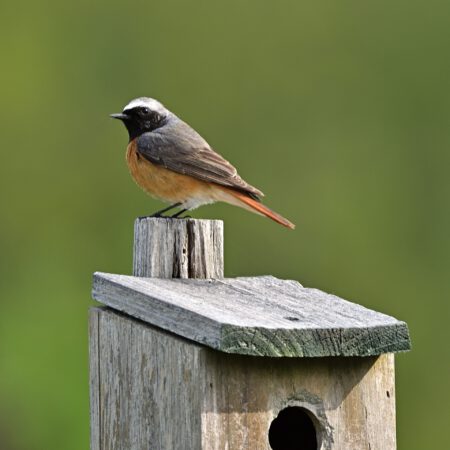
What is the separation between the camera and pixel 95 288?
5.18m

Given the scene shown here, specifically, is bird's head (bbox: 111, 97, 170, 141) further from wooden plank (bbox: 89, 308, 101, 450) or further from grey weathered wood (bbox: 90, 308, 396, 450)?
grey weathered wood (bbox: 90, 308, 396, 450)

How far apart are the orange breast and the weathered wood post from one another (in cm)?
158

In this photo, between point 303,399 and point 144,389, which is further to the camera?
point 144,389

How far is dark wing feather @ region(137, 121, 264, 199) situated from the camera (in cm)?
673

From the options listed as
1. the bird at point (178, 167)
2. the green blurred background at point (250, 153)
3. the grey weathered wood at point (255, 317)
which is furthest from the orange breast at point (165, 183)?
the green blurred background at point (250, 153)

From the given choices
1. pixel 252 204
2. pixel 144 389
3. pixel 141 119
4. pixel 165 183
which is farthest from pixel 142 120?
pixel 144 389

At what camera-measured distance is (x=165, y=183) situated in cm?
697

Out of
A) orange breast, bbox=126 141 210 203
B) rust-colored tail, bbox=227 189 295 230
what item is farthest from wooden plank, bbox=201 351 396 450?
orange breast, bbox=126 141 210 203

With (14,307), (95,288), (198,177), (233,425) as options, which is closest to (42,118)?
(14,307)

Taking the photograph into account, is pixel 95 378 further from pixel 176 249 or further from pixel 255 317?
pixel 255 317

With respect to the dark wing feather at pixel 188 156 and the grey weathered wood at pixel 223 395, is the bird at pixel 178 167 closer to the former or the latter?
the dark wing feather at pixel 188 156

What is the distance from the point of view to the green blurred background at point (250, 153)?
10.3 metres

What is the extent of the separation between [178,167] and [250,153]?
14.9ft

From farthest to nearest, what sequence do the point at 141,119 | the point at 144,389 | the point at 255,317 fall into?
the point at 141,119, the point at 144,389, the point at 255,317
